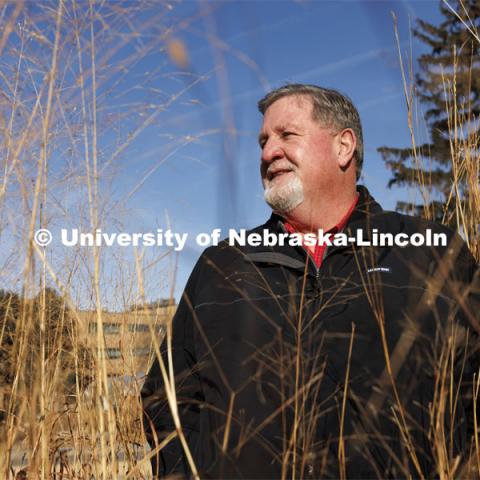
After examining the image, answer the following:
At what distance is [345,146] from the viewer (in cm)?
220

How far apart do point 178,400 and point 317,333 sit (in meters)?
0.42

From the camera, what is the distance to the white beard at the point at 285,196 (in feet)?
6.38

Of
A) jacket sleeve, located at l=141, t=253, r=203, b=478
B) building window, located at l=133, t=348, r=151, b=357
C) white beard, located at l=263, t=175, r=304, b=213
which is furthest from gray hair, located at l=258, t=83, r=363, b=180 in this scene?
building window, located at l=133, t=348, r=151, b=357

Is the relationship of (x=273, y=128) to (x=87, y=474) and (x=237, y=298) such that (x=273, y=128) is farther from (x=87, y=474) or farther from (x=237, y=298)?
(x=87, y=474)

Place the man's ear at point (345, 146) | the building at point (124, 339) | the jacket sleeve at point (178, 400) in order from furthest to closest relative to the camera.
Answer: the man's ear at point (345, 146) < the building at point (124, 339) < the jacket sleeve at point (178, 400)

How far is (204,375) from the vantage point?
66.1 inches

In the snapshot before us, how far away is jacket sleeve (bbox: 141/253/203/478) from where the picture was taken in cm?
158

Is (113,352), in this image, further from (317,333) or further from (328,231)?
(328,231)

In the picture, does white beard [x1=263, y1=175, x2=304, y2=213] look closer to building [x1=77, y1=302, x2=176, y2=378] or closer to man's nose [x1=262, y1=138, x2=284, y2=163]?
man's nose [x1=262, y1=138, x2=284, y2=163]

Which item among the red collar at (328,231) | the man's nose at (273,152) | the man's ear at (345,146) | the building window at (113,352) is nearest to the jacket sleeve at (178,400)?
the building window at (113,352)

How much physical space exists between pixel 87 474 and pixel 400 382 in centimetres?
79

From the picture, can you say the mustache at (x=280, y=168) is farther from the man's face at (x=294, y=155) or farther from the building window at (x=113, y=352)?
the building window at (x=113, y=352)

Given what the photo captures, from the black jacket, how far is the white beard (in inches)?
6.4

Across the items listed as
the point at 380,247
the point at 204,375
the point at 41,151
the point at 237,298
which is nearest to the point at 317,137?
the point at 380,247
